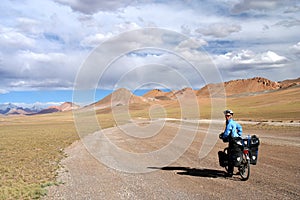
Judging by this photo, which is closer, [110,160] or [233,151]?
[233,151]

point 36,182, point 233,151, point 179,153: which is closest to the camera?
point 233,151

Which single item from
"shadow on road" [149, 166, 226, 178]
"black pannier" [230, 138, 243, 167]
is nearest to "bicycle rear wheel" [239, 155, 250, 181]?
"black pannier" [230, 138, 243, 167]

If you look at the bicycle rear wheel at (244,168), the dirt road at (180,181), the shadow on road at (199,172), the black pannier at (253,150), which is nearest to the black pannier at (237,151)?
the bicycle rear wheel at (244,168)

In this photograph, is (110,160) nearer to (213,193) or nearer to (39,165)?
(39,165)

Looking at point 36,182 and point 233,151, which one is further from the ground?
point 233,151

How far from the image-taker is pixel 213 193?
876cm

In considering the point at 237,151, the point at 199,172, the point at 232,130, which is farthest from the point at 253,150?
the point at 199,172

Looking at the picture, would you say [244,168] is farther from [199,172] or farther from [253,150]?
[199,172]

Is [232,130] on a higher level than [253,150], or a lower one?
higher

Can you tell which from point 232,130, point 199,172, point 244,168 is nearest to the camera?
point 244,168

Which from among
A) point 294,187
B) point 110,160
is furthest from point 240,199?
point 110,160

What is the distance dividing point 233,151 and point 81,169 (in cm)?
666

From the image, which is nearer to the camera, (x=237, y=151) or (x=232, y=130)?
(x=237, y=151)

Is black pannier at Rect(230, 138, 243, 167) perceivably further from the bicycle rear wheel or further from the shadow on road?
the shadow on road
